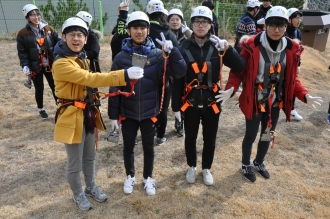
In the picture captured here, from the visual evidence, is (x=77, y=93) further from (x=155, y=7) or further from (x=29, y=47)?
(x=29, y=47)

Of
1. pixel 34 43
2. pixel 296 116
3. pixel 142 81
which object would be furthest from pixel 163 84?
pixel 296 116

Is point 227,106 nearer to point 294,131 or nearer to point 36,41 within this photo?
point 294,131

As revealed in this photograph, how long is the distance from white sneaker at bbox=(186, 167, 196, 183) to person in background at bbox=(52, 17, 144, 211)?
1.29 m

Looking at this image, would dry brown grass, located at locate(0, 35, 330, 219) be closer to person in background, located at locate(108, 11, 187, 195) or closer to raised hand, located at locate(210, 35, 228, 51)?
person in background, located at locate(108, 11, 187, 195)

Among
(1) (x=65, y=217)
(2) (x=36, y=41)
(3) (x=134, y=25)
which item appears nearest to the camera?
(3) (x=134, y=25)

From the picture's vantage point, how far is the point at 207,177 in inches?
149

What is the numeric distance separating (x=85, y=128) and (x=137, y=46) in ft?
3.26

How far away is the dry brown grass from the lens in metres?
3.32

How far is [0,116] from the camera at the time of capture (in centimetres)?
583

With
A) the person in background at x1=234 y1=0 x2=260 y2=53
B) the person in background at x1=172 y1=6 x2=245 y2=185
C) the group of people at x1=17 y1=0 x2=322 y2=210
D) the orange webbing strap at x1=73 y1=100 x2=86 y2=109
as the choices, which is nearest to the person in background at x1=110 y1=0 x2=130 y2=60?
the group of people at x1=17 y1=0 x2=322 y2=210

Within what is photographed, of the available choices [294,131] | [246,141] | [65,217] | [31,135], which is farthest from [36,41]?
[294,131]

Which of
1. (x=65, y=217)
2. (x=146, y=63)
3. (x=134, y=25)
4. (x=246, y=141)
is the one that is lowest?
(x=65, y=217)

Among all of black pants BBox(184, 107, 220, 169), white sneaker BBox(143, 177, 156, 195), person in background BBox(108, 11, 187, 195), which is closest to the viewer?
person in background BBox(108, 11, 187, 195)

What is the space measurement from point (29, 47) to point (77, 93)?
294 cm
